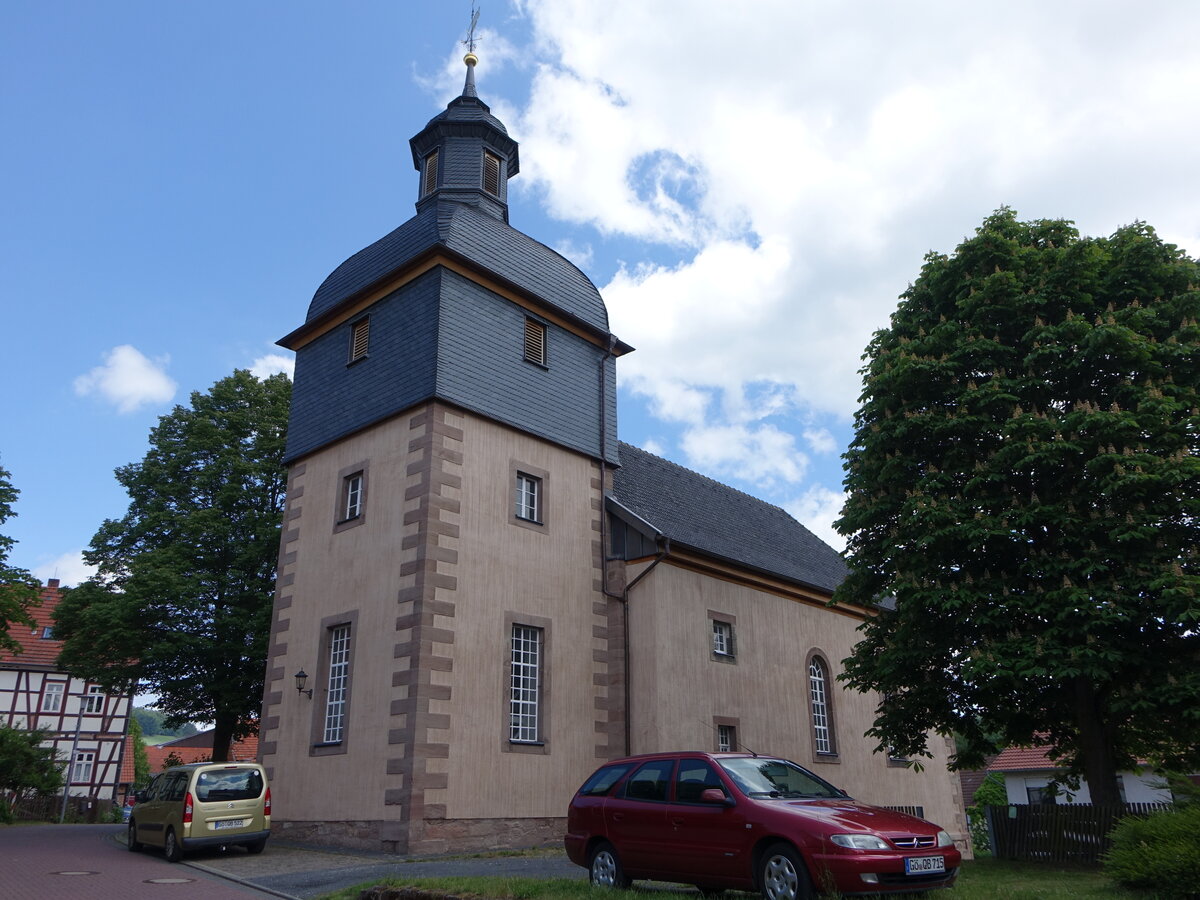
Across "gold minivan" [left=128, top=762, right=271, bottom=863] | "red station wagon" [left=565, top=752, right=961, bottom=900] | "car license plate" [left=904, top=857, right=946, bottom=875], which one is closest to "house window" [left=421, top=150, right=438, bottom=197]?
"gold minivan" [left=128, top=762, right=271, bottom=863]

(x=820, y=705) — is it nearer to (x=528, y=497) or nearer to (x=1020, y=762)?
(x=528, y=497)

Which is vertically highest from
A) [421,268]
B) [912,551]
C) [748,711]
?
[421,268]

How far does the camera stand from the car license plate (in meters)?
8.35

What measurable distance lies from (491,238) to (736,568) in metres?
9.53

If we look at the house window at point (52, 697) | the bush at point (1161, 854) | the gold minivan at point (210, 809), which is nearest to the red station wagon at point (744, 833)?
the bush at point (1161, 854)

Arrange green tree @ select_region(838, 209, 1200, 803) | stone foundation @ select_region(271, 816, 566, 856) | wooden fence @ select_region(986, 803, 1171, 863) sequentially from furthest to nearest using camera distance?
stone foundation @ select_region(271, 816, 566, 856)
green tree @ select_region(838, 209, 1200, 803)
wooden fence @ select_region(986, 803, 1171, 863)

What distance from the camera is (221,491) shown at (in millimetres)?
28359

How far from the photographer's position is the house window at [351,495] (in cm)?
2019

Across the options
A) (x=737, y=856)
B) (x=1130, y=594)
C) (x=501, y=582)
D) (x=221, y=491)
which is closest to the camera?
(x=737, y=856)

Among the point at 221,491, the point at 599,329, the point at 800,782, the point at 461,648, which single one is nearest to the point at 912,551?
the point at 800,782

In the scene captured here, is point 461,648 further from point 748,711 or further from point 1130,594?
point 1130,594

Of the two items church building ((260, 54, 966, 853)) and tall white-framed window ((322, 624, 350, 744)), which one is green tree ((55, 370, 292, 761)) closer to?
church building ((260, 54, 966, 853))

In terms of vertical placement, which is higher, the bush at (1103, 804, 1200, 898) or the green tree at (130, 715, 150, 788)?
the green tree at (130, 715, 150, 788)

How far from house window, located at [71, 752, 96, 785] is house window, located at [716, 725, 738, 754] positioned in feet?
109
